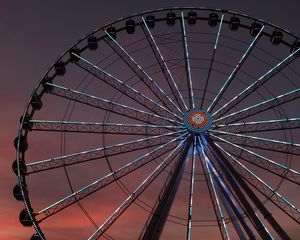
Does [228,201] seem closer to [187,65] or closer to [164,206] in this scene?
[164,206]

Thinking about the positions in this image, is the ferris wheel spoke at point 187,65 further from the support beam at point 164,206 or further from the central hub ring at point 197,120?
the support beam at point 164,206

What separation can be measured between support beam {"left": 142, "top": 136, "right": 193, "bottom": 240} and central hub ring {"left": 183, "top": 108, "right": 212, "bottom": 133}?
208 centimetres

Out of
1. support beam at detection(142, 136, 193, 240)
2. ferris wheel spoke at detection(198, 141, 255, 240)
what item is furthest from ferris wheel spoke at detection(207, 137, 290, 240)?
support beam at detection(142, 136, 193, 240)

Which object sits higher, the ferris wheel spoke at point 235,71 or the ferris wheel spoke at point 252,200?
the ferris wheel spoke at point 235,71

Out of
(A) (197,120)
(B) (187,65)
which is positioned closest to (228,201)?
(A) (197,120)

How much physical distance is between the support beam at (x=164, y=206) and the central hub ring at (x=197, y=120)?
6.81 ft

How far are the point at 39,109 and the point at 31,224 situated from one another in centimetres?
645

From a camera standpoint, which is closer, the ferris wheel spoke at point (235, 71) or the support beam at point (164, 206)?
the support beam at point (164, 206)

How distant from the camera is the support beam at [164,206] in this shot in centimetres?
1424

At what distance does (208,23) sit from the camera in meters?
24.9

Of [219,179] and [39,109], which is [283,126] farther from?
[39,109]

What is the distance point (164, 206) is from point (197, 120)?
19.4 feet

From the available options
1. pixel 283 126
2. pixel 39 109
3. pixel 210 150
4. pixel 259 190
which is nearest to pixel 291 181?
pixel 259 190

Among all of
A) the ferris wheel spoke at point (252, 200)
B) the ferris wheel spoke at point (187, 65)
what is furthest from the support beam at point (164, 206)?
the ferris wheel spoke at point (187, 65)
